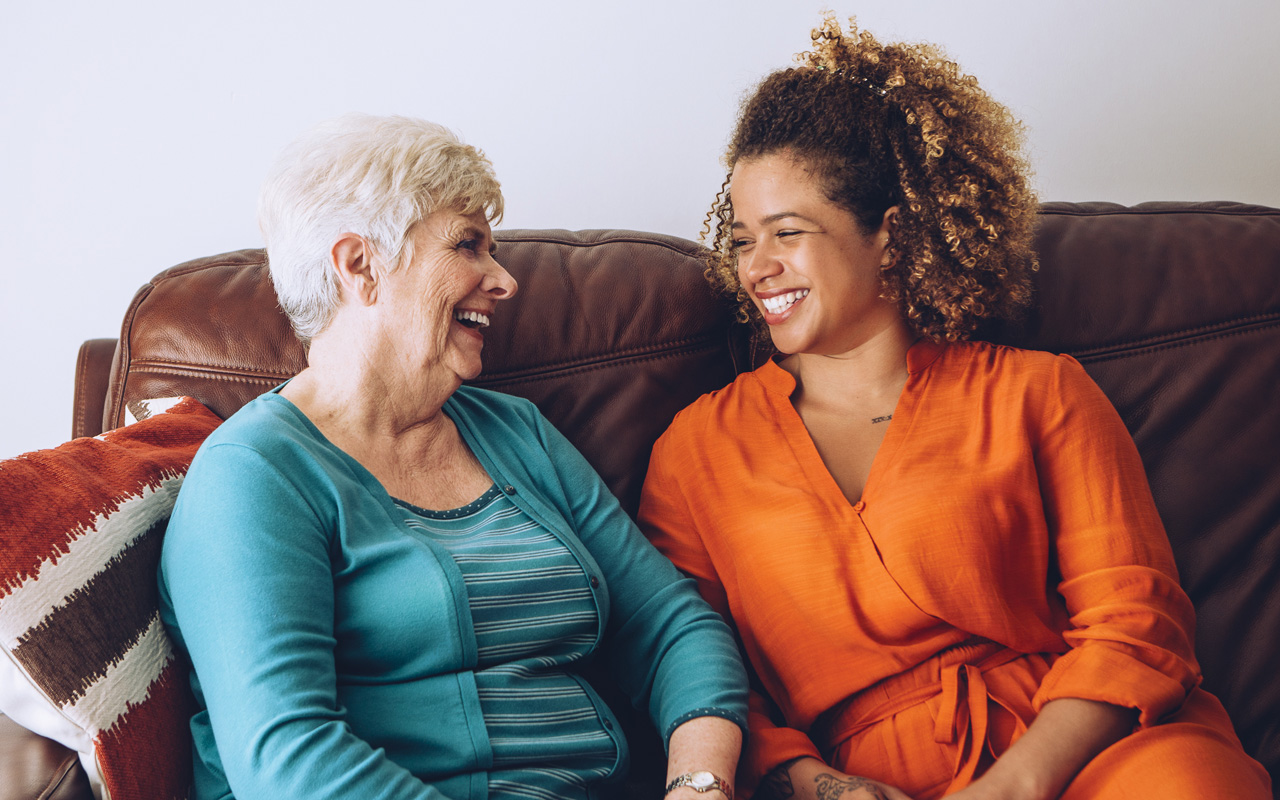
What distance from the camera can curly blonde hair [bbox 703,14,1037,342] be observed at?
1327 mm

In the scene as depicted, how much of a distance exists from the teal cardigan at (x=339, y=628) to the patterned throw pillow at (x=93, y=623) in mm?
39

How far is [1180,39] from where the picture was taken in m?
1.89

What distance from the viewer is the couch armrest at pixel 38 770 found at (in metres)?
0.83

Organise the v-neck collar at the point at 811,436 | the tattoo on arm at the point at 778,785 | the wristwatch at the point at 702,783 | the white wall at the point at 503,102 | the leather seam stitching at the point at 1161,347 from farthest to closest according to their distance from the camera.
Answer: the white wall at the point at 503,102 → the leather seam stitching at the point at 1161,347 → the v-neck collar at the point at 811,436 → the tattoo on arm at the point at 778,785 → the wristwatch at the point at 702,783

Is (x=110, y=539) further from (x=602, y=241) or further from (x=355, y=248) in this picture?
(x=602, y=241)

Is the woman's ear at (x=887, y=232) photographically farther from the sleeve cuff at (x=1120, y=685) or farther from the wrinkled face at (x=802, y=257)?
the sleeve cuff at (x=1120, y=685)

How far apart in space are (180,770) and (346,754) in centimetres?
24

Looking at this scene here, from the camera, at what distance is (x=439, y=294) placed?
1.14m

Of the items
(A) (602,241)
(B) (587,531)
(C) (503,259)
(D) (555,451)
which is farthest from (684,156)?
(B) (587,531)

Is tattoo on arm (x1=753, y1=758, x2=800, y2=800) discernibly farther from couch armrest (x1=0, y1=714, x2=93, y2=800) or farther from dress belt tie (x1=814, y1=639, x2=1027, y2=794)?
couch armrest (x1=0, y1=714, x2=93, y2=800)

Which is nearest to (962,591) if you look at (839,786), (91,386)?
(839,786)

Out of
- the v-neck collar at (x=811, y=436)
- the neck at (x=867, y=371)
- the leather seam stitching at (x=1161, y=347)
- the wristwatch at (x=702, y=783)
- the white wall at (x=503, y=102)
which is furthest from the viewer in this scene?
the white wall at (x=503, y=102)

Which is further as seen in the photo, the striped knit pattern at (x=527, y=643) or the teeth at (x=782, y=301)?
the teeth at (x=782, y=301)

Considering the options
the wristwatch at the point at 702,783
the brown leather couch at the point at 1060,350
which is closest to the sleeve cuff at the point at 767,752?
the wristwatch at the point at 702,783
